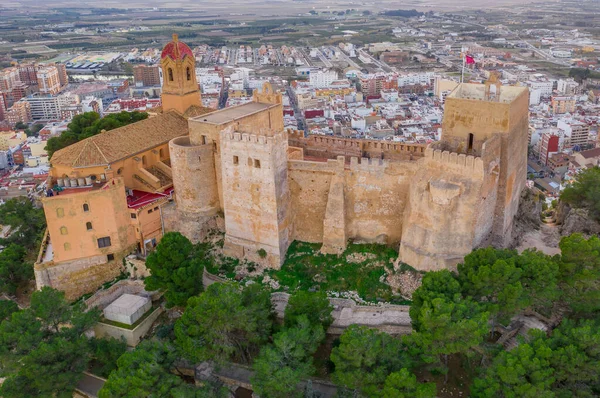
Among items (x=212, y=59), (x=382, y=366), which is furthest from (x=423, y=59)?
(x=382, y=366)

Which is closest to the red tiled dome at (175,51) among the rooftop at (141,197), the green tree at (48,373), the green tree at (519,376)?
the rooftop at (141,197)

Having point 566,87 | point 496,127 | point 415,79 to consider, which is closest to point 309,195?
point 496,127

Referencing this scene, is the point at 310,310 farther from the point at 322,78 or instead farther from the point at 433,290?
the point at 322,78

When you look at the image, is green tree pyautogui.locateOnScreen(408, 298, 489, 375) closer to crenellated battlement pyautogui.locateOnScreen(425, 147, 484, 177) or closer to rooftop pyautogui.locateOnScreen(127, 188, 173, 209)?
crenellated battlement pyautogui.locateOnScreen(425, 147, 484, 177)

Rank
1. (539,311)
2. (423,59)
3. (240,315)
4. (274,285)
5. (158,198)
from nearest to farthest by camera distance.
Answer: (240,315) → (539,311) → (274,285) → (158,198) → (423,59)

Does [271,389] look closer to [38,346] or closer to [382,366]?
[382,366]

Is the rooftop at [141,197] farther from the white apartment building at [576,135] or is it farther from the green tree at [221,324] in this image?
the white apartment building at [576,135]

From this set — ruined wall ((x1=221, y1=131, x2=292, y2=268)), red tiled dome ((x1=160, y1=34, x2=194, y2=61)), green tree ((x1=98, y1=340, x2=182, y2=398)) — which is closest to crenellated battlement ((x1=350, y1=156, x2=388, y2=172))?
ruined wall ((x1=221, y1=131, x2=292, y2=268))
